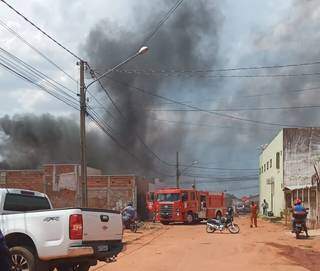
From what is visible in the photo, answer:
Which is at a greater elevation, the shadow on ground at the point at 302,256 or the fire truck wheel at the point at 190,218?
the shadow on ground at the point at 302,256

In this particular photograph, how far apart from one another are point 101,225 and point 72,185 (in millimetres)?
40040

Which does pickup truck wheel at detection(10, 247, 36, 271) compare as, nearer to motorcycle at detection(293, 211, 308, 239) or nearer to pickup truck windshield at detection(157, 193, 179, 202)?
motorcycle at detection(293, 211, 308, 239)

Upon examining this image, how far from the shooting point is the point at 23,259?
1130 centimetres

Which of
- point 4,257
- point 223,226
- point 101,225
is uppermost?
point 4,257

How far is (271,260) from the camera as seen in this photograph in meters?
18.0

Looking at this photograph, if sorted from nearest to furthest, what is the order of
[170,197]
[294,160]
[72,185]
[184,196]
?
1. [170,197]
2. [184,196]
3. [294,160]
4. [72,185]

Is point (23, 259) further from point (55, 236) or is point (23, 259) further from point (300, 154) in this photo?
point (300, 154)

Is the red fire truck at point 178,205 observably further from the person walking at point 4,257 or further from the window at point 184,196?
the person walking at point 4,257

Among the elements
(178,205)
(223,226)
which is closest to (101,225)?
(223,226)

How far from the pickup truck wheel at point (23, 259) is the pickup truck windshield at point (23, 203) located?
3.74 feet

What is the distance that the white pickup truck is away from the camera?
433 inches

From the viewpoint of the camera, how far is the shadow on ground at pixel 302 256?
54.9 feet

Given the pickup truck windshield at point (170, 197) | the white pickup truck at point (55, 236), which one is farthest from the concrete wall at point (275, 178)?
the white pickup truck at point (55, 236)

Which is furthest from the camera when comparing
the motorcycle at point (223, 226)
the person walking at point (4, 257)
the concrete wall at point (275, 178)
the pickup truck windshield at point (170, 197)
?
the concrete wall at point (275, 178)
